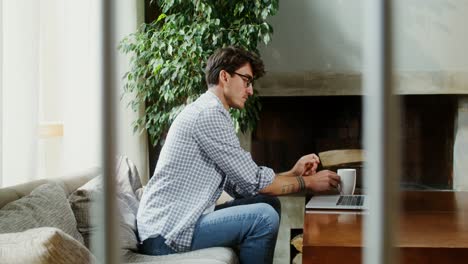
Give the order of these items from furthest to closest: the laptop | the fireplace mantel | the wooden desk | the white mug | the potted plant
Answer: the fireplace mantel < the potted plant < the white mug < the laptop < the wooden desk

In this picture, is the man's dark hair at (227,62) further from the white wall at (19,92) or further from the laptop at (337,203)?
the white wall at (19,92)

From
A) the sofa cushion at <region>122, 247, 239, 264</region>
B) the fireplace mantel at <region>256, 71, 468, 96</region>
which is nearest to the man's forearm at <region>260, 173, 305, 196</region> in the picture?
the sofa cushion at <region>122, 247, 239, 264</region>

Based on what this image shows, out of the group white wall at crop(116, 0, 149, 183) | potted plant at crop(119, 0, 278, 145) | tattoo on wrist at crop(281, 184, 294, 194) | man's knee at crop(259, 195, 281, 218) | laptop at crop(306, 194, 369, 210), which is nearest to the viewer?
laptop at crop(306, 194, 369, 210)

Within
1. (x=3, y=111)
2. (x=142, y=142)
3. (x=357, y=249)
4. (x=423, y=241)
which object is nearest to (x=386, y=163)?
(x=357, y=249)

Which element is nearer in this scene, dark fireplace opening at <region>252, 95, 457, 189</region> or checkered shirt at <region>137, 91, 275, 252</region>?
checkered shirt at <region>137, 91, 275, 252</region>

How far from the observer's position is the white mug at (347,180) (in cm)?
234

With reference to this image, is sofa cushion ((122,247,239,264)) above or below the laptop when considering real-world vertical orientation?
below

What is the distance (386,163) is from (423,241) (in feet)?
4.66

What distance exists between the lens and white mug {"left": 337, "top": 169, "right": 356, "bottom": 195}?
92.0 inches

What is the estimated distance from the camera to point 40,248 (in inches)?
45.5

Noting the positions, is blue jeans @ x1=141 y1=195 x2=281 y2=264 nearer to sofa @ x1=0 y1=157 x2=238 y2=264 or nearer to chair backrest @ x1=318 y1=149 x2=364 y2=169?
sofa @ x1=0 y1=157 x2=238 y2=264

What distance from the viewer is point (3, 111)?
2.55m

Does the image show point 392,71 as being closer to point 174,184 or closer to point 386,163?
point 386,163

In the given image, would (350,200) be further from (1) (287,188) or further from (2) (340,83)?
(2) (340,83)
